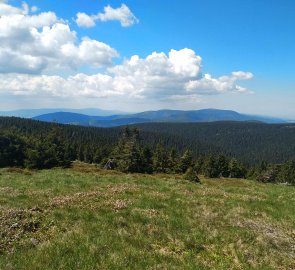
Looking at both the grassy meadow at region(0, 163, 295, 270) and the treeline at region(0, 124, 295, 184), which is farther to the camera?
the treeline at region(0, 124, 295, 184)

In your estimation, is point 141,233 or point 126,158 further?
point 126,158

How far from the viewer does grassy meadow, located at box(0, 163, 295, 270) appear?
10.8m

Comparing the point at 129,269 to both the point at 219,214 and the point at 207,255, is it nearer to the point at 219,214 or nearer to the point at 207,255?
the point at 207,255

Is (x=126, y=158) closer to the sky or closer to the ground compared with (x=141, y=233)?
closer to the ground

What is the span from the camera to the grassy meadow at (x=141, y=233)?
35.3ft

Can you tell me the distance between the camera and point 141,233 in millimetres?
13484

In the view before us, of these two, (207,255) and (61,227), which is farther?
(61,227)

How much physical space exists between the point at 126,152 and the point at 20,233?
7937 centimetres

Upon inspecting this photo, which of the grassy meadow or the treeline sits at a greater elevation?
the grassy meadow

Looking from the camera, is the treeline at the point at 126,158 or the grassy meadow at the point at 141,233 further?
the treeline at the point at 126,158

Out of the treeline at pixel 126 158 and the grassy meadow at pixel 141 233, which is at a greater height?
the grassy meadow at pixel 141 233

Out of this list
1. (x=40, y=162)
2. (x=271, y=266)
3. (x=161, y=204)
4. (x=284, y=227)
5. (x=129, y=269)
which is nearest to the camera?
(x=129, y=269)

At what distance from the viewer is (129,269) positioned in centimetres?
1009

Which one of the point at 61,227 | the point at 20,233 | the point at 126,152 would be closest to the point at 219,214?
the point at 61,227
